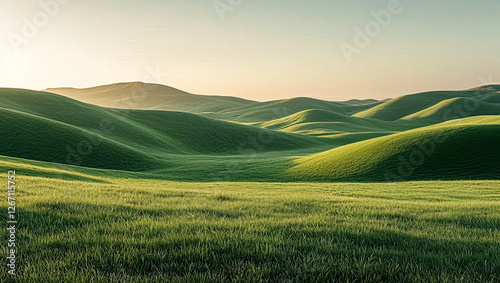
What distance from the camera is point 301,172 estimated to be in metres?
39.9

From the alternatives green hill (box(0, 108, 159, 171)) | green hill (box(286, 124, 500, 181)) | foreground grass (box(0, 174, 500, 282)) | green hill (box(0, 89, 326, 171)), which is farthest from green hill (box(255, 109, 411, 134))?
foreground grass (box(0, 174, 500, 282))

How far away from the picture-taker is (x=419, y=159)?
35.1m

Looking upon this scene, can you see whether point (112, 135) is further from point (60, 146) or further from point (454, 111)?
point (454, 111)

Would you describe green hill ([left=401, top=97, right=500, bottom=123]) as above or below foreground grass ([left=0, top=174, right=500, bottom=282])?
above

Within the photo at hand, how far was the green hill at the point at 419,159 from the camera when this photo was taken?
32.0 meters

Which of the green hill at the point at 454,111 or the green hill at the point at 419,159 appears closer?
the green hill at the point at 419,159

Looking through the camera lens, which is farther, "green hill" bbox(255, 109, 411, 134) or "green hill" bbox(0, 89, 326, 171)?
"green hill" bbox(255, 109, 411, 134)

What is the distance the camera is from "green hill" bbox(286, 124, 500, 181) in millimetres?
31969

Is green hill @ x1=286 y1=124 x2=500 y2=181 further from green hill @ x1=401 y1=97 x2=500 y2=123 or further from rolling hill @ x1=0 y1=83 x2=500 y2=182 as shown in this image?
green hill @ x1=401 y1=97 x2=500 y2=123

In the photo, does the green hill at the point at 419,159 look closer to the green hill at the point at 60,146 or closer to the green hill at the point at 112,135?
the green hill at the point at 60,146

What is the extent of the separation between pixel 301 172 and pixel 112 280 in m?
37.8

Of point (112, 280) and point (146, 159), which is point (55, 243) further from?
point (146, 159)

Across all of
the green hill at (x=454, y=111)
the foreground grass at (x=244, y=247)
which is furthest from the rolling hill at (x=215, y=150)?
the green hill at (x=454, y=111)

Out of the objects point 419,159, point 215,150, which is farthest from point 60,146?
point 419,159
